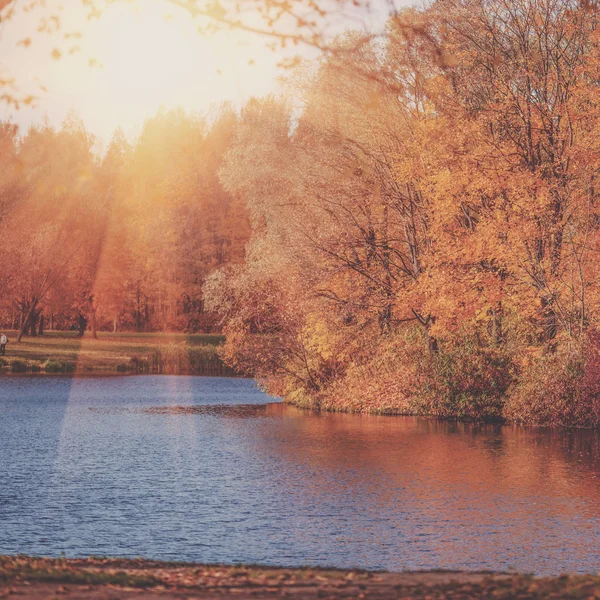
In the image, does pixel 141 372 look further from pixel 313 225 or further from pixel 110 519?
A: pixel 110 519

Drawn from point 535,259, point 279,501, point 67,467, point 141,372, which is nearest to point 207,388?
point 141,372

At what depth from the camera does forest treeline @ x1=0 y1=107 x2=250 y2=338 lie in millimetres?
60344

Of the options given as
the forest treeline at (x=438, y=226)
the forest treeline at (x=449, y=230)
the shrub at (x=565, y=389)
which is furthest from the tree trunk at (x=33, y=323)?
the shrub at (x=565, y=389)

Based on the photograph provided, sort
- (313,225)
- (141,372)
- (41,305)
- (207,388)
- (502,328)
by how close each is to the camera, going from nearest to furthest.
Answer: (502,328)
(313,225)
(207,388)
(141,372)
(41,305)

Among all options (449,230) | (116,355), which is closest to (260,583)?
(449,230)

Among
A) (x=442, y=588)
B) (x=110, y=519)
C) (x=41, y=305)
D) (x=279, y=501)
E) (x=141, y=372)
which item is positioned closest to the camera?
(x=442, y=588)

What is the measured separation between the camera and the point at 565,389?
2691cm

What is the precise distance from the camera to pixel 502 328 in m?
31.8

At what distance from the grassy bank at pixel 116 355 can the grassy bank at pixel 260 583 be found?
44289 millimetres

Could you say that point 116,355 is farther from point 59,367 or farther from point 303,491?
point 303,491

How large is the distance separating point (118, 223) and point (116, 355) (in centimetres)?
1525

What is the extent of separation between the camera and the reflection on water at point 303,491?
12.5 meters

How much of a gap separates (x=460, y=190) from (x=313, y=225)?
6524 mm

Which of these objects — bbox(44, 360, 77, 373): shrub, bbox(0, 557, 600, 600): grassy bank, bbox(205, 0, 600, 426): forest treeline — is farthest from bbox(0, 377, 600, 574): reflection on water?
bbox(44, 360, 77, 373): shrub
